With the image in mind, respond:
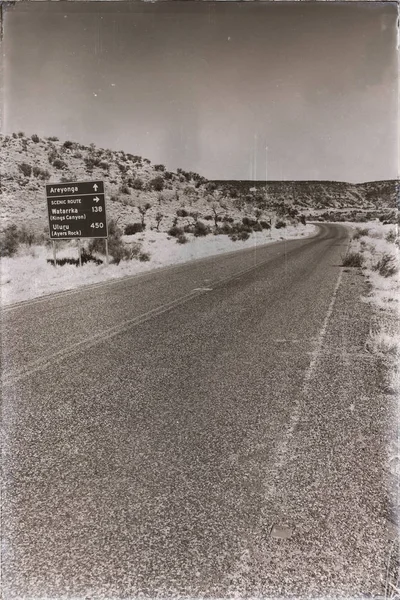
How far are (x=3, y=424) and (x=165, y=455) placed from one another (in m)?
1.68

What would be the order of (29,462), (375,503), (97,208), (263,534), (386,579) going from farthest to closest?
(97,208) → (29,462) → (375,503) → (263,534) → (386,579)

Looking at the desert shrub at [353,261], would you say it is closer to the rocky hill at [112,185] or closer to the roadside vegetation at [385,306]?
the roadside vegetation at [385,306]

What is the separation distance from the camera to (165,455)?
3.81 m

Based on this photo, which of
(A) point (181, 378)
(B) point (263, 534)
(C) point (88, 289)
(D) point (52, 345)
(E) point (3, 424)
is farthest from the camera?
(C) point (88, 289)

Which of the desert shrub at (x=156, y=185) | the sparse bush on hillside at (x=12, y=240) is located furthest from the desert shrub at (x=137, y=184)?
the sparse bush on hillside at (x=12, y=240)

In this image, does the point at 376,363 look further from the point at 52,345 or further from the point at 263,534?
the point at 52,345

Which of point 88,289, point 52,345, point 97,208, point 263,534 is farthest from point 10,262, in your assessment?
point 263,534

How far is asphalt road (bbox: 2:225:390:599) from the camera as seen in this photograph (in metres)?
2.62

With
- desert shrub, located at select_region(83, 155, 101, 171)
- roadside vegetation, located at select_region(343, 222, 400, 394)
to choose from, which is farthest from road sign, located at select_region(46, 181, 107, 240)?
desert shrub, located at select_region(83, 155, 101, 171)

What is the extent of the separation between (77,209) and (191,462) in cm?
1475

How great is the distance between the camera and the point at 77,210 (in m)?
17.1

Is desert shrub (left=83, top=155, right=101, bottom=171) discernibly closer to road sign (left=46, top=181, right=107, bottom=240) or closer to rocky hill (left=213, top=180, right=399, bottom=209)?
road sign (left=46, top=181, right=107, bottom=240)

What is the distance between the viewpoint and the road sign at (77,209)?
55.2ft

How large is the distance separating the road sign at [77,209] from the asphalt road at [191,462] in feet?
31.2
